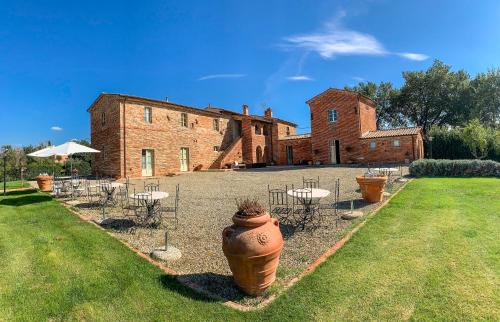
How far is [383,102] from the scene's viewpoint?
40438 mm

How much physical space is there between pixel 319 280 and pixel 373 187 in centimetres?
559

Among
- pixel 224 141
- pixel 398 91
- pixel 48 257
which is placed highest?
pixel 398 91

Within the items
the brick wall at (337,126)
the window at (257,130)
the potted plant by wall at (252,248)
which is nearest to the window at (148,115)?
the window at (257,130)

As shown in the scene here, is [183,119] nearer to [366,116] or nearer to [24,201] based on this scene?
[24,201]

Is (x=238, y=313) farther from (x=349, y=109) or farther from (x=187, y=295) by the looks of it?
(x=349, y=109)

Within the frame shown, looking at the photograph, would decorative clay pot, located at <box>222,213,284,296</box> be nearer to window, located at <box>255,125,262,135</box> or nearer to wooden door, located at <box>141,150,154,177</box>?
wooden door, located at <box>141,150,154,177</box>

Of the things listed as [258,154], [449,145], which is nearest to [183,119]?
[258,154]

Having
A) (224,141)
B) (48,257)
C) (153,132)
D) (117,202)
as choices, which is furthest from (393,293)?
(224,141)

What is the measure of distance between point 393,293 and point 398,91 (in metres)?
A: 39.7

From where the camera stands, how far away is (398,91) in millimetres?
37969

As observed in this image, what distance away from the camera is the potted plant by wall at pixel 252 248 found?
3938 millimetres

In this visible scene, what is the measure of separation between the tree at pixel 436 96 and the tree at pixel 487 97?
0.75 m

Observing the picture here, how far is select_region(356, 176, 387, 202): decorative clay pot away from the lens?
9023 millimetres

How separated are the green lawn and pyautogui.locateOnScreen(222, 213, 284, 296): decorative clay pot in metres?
0.39
